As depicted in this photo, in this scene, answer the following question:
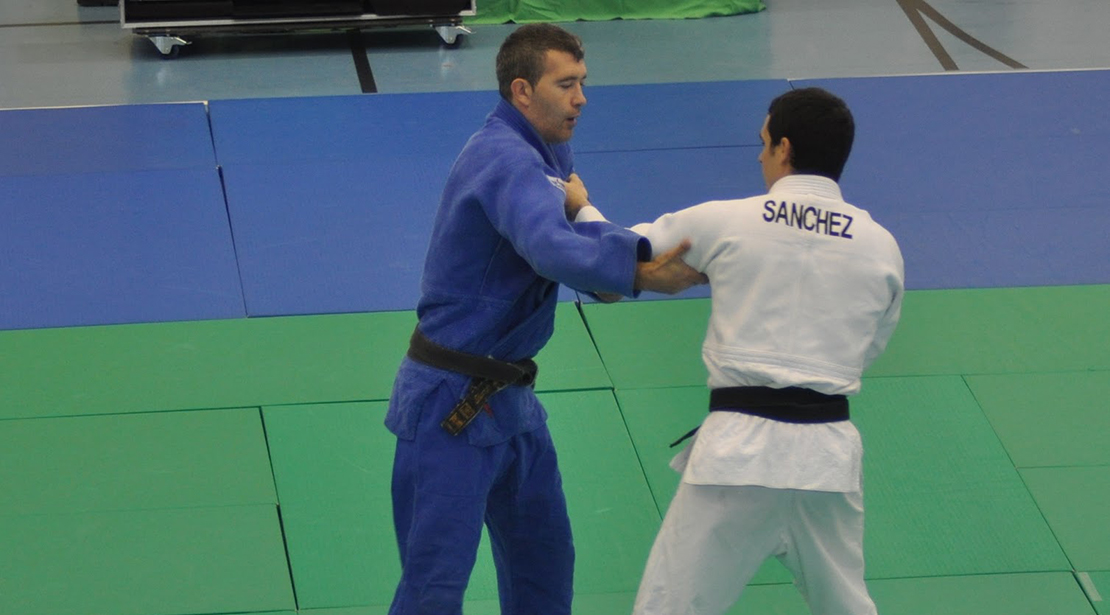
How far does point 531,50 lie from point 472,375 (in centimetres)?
92

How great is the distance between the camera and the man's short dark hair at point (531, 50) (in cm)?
374

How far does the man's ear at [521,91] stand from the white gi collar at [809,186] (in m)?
0.72

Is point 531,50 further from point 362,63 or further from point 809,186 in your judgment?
point 362,63

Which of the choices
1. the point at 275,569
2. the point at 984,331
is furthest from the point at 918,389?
the point at 275,569

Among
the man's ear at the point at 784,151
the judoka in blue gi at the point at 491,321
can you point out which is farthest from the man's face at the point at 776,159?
→ the judoka in blue gi at the point at 491,321

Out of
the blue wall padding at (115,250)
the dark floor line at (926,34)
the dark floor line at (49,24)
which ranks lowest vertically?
the dark floor line at (49,24)

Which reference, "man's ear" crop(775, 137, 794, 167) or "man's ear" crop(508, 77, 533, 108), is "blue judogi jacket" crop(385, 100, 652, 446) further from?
"man's ear" crop(775, 137, 794, 167)

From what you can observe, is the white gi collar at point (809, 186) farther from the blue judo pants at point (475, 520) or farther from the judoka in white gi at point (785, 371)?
the blue judo pants at point (475, 520)

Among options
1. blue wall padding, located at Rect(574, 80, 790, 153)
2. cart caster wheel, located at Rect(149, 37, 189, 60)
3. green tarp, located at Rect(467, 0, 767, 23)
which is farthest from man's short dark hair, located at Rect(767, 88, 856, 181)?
green tarp, located at Rect(467, 0, 767, 23)

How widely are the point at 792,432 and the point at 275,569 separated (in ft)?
7.28

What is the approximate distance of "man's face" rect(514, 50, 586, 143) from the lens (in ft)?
12.3

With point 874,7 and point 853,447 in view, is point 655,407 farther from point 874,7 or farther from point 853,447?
point 874,7

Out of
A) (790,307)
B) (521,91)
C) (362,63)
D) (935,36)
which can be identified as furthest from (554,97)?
(935,36)

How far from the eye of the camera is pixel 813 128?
354 cm
